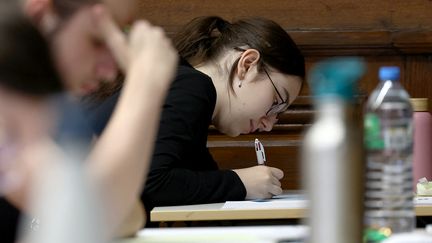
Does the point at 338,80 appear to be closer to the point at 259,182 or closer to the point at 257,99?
the point at 259,182

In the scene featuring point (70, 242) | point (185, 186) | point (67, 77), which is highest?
point (67, 77)

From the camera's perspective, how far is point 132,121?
0.94 meters

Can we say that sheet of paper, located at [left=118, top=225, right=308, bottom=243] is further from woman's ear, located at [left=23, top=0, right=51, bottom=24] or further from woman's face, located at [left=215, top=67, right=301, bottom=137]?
woman's face, located at [left=215, top=67, right=301, bottom=137]

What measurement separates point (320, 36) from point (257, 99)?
886 mm

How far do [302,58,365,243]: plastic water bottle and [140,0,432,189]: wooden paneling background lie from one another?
2345 millimetres

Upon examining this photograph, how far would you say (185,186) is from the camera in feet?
7.18

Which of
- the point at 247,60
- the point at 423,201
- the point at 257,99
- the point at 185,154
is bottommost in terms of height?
the point at 423,201

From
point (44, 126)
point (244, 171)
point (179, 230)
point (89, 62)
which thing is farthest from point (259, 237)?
point (244, 171)

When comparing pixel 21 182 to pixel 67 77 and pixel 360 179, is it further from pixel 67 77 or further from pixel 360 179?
pixel 360 179

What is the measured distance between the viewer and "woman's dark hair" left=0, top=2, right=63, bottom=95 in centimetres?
79

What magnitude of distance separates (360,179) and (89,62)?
13.5 inches

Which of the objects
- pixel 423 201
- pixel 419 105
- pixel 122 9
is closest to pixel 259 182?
pixel 423 201

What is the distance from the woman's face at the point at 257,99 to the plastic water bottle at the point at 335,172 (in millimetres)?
1515

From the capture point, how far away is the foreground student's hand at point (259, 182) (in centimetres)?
228
